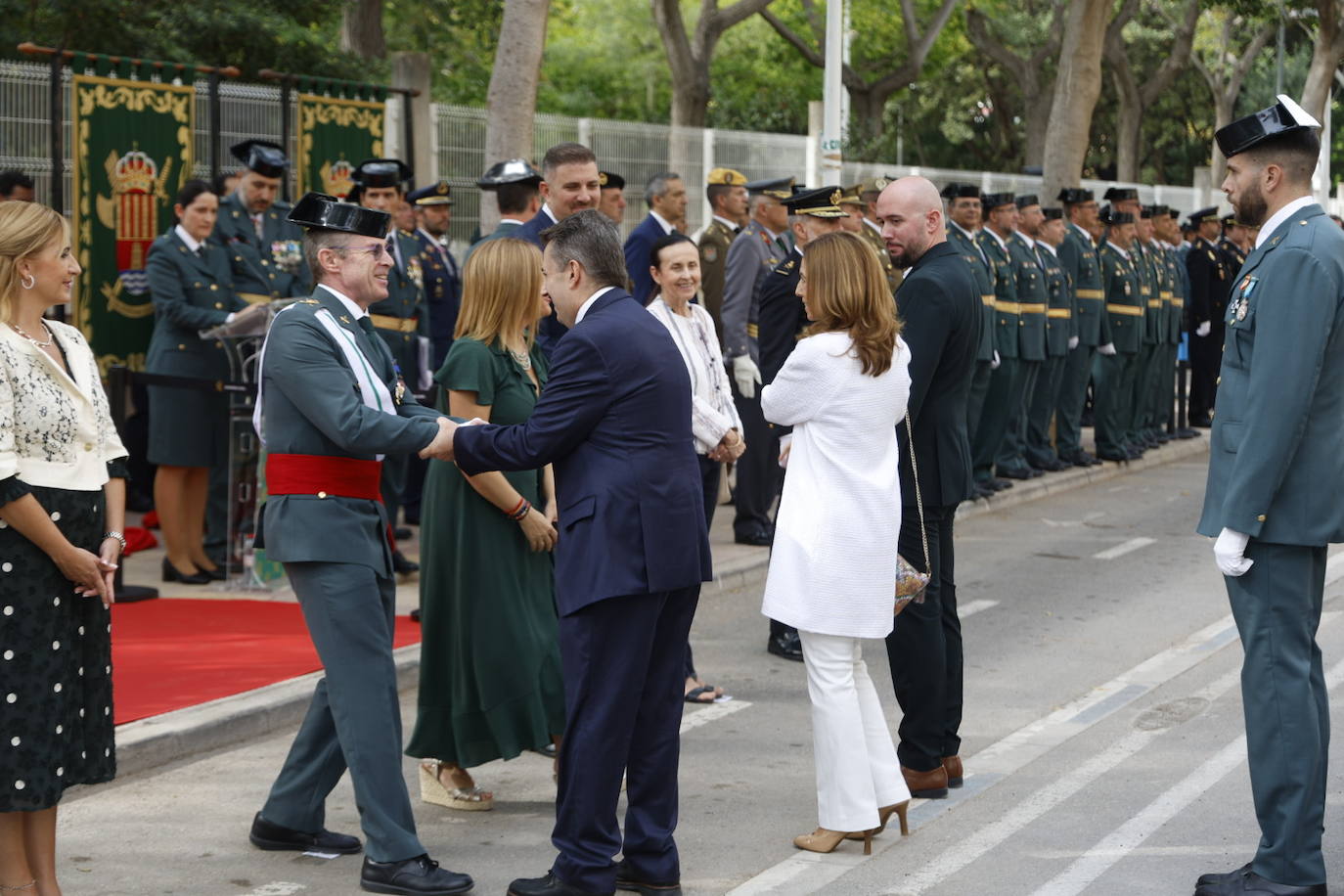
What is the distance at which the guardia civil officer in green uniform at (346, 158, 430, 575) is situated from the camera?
32.9 feet

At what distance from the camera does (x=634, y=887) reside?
5.22 m

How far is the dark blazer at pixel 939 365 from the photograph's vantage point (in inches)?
238

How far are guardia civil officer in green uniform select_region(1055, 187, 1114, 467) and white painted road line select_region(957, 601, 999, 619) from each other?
18.0 feet

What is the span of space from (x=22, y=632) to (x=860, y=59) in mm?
43341

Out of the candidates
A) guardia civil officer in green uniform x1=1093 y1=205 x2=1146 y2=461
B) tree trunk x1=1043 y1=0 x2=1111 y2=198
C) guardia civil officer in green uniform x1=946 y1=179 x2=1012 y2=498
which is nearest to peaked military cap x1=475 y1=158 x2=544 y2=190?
guardia civil officer in green uniform x1=946 y1=179 x2=1012 y2=498

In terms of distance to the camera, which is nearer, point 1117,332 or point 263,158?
point 263,158

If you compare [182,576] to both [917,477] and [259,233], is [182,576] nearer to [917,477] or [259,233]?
[259,233]

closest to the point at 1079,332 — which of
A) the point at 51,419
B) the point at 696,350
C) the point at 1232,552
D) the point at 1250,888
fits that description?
the point at 696,350

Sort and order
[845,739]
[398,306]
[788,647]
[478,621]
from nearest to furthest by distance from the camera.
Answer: [845,739]
[478,621]
[788,647]
[398,306]

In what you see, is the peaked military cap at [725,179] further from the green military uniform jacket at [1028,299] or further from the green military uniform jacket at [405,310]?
the green military uniform jacket at [1028,299]

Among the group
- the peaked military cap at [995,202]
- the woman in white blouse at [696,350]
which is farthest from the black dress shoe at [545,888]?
the peaked military cap at [995,202]

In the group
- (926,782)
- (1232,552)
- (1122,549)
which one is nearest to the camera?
(1232,552)

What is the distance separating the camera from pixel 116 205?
10.4 meters

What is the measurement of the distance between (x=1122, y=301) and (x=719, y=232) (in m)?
5.44
